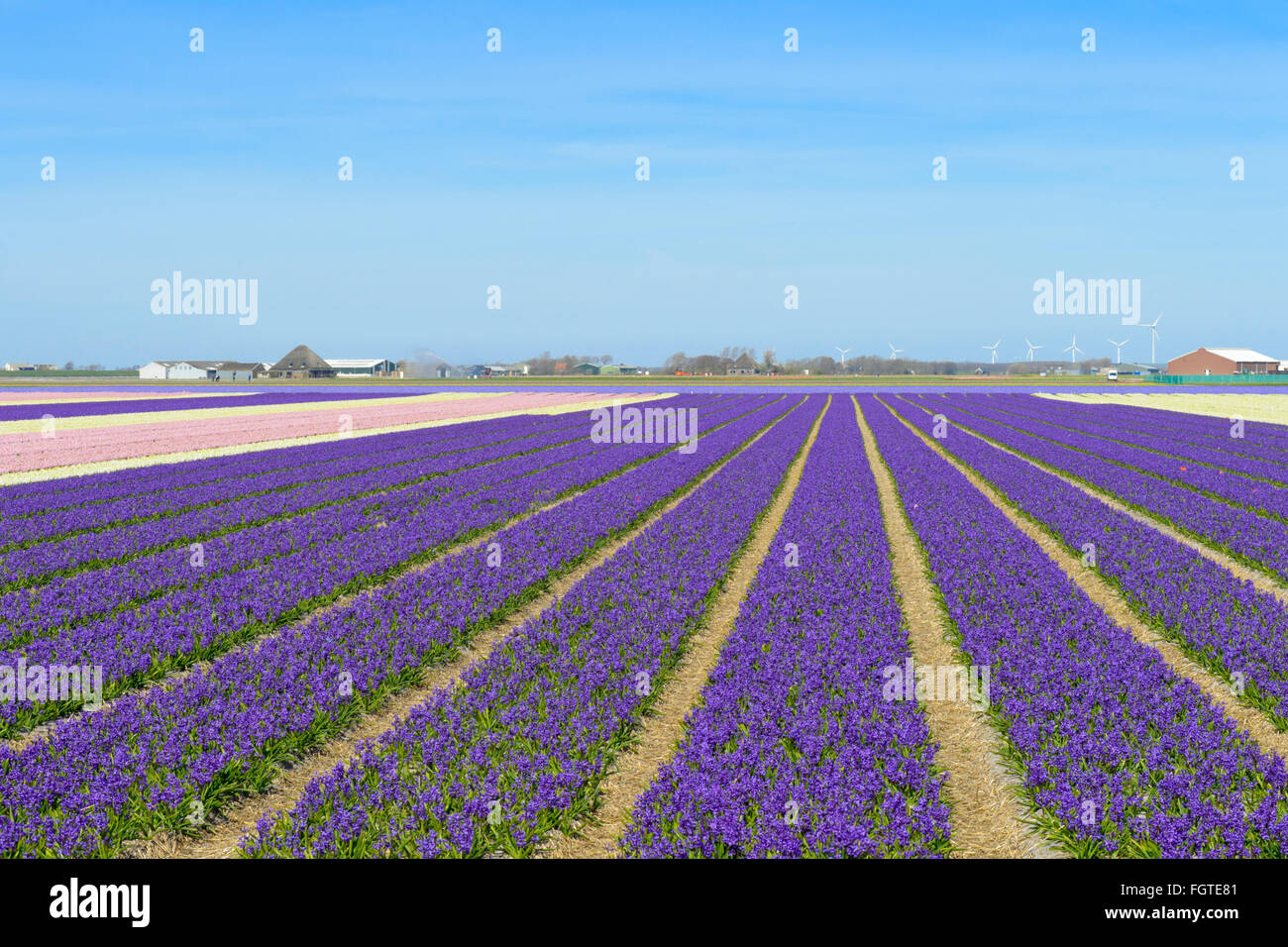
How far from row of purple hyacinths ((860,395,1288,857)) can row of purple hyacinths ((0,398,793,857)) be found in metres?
5.71

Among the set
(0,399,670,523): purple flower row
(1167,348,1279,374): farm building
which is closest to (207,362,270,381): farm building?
(0,399,670,523): purple flower row

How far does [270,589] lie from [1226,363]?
7632 inches

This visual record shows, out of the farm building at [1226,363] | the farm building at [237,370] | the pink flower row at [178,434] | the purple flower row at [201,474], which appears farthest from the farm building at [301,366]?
the farm building at [1226,363]

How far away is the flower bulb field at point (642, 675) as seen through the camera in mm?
5625

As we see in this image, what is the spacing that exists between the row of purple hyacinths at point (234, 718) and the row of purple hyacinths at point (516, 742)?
647mm

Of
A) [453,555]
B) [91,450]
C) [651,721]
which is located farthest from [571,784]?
[91,450]

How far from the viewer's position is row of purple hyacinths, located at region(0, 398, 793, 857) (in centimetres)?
567

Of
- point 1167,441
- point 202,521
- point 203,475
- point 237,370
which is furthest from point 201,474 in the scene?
point 237,370

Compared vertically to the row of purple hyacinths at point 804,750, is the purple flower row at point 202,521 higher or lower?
higher

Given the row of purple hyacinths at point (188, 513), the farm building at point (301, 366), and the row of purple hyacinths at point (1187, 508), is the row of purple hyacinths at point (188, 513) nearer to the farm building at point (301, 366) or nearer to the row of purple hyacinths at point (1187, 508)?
the row of purple hyacinths at point (1187, 508)

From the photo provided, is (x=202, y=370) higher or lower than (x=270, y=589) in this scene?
higher

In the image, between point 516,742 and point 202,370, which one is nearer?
point 516,742

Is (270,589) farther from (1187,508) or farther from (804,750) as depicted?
Result: (1187,508)

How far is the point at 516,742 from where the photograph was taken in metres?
6.77
